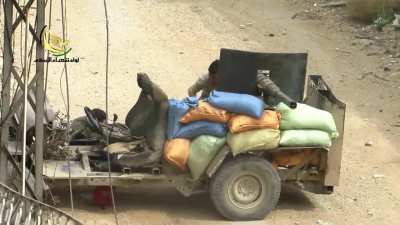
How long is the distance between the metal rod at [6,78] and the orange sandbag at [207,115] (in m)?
1.63

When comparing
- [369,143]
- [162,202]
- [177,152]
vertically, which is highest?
[177,152]

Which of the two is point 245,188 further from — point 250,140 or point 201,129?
point 201,129

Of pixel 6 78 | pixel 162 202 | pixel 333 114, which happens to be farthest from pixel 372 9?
pixel 6 78

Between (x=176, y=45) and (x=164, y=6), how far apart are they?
2.68m

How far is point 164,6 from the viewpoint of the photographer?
690 inches

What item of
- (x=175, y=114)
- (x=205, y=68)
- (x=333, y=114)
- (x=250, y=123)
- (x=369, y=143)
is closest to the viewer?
(x=250, y=123)

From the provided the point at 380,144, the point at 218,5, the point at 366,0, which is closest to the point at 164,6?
the point at 218,5

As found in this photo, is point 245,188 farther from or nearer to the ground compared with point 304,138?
nearer to the ground

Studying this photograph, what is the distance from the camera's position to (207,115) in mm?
7820

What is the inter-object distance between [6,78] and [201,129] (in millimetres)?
1873

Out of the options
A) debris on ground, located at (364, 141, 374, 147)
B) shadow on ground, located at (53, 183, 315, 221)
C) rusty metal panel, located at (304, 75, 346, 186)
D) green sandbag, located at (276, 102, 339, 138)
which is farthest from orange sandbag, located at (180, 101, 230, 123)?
debris on ground, located at (364, 141, 374, 147)

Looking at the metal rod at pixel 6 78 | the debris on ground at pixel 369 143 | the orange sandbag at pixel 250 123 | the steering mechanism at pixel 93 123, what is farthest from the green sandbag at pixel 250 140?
the debris on ground at pixel 369 143

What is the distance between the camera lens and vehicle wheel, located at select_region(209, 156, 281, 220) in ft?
26.2

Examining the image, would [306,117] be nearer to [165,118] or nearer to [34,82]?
[165,118]
